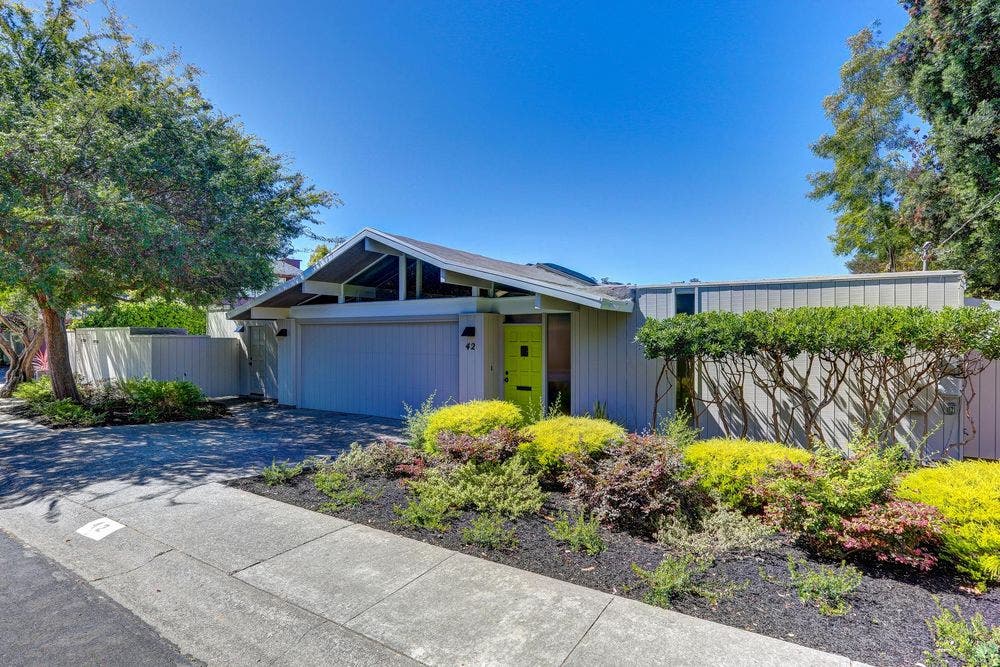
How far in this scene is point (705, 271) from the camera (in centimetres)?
2181

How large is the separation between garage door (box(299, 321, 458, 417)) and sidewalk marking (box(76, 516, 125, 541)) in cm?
564

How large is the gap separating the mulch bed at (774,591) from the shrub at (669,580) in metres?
0.05

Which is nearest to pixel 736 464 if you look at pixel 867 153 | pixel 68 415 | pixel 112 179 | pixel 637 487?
pixel 637 487

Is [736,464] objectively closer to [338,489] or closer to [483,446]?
[483,446]

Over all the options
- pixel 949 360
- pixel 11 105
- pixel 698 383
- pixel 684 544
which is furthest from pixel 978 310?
pixel 11 105

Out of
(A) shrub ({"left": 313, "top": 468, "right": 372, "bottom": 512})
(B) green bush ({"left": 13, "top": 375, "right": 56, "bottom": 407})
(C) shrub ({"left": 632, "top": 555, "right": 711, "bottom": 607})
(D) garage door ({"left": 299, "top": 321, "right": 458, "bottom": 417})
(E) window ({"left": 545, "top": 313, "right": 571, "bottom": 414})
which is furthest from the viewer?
(B) green bush ({"left": 13, "top": 375, "right": 56, "bottom": 407})

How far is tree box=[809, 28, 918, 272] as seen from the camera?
17.1 meters

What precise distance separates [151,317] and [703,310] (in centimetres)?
1683

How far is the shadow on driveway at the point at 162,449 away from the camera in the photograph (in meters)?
5.80

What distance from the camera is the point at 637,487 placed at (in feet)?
13.9

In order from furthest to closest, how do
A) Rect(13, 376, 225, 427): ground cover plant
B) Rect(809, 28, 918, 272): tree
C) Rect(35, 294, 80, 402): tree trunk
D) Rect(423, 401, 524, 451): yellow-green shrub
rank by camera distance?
Rect(809, 28, 918, 272): tree
Rect(35, 294, 80, 402): tree trunk
Rect(13, 376, 225, 427): ground cover plant
Rect(423, 401, 524, 451): yellow-green shrub

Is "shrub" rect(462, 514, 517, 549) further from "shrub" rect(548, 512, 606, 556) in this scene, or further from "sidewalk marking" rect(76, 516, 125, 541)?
"sidewalk marking" rect(76, 516, 125, 541)

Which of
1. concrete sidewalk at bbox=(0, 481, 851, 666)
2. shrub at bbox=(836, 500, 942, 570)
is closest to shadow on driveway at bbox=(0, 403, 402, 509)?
concrete sidewalk at bbox=(0, 481, 851, 666)

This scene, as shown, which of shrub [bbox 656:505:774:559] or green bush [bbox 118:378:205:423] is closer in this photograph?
shrub [bbox 656:505:774:559]
